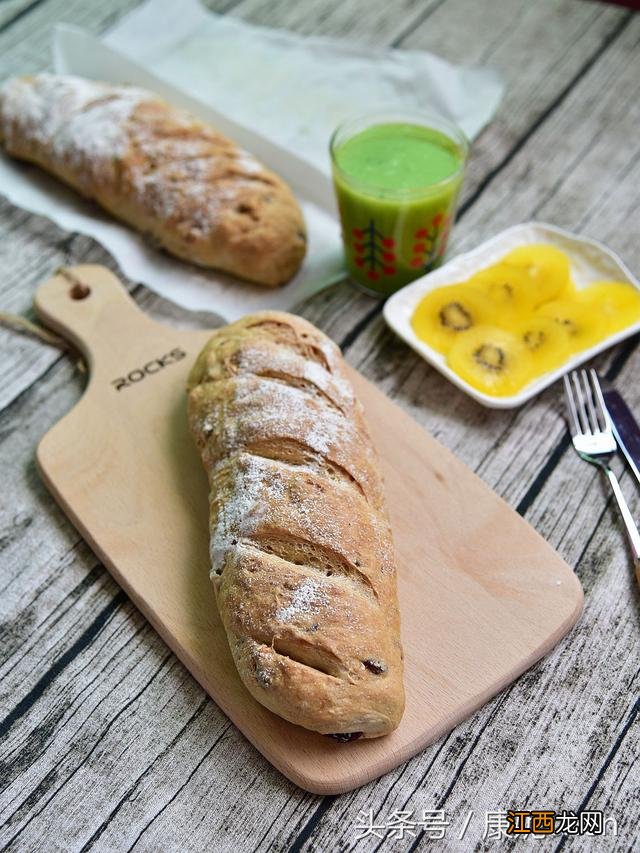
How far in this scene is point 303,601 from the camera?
131 centimetres

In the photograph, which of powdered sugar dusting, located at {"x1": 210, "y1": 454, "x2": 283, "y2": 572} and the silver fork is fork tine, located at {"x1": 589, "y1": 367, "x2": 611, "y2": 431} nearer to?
the silver fork

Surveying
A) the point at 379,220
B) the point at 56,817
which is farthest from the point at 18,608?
the point at 379,220

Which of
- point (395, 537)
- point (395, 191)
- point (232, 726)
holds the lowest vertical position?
point (232, 726)

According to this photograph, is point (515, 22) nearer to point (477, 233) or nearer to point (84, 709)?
point (477, 233)

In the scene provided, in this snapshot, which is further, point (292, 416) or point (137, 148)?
point (137, 148)

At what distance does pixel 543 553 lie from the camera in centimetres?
156

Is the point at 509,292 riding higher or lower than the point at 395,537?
higher

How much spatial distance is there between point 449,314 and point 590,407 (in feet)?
1.27

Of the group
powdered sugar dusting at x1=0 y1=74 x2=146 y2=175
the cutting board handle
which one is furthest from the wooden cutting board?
powdered sugar dusting at x1=0 y1=74 x2=146 y2=175

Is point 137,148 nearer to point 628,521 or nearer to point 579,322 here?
point 579,322

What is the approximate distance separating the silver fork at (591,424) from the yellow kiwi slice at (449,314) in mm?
254

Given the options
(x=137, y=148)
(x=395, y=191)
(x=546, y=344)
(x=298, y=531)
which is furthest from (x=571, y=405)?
(x=137, y=148)

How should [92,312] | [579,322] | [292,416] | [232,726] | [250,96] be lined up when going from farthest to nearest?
[250,96] → [92,312] → [579,322] → [292,416] → [232,726]

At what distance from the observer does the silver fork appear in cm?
176
